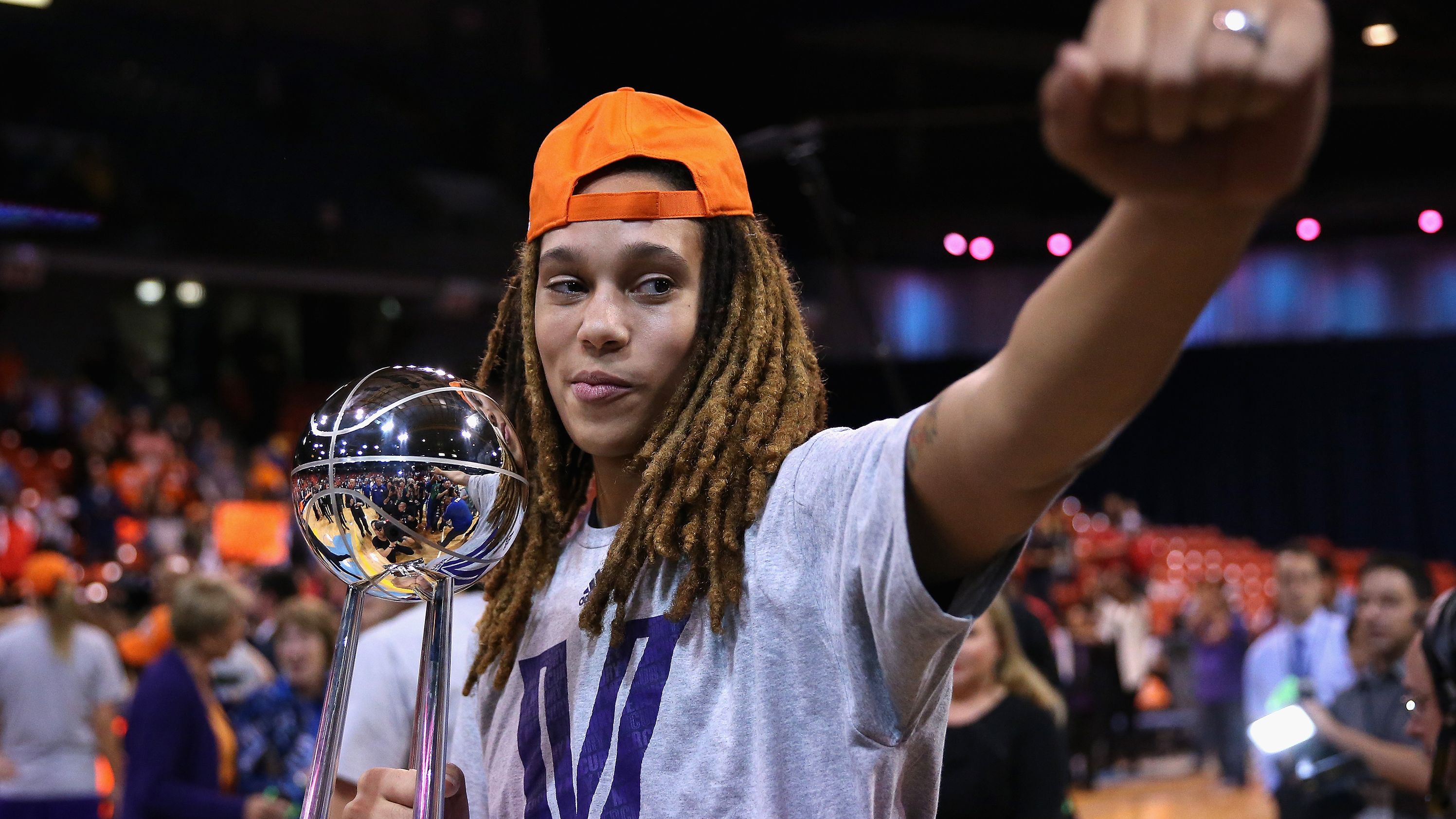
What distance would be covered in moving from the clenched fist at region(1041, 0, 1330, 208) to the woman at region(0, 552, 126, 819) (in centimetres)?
512

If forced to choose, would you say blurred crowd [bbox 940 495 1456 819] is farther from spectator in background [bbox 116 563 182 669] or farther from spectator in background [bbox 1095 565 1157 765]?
spectator in background [bbox 116 563 182 669]

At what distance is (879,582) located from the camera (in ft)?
3.14

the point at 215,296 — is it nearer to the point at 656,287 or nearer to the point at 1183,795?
the point at 1183,795

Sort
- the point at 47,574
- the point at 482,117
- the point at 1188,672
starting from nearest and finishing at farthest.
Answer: the point at 47,574, the point at 1188,672, the point at 482,117

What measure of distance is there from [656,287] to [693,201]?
0.31ft

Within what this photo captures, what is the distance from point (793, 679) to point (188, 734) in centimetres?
352

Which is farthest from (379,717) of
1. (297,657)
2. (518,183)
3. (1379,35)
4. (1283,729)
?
(1379,35)

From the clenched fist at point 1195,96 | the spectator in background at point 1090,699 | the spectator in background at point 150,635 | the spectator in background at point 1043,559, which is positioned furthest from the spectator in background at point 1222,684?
the clenched fist at point 1195,96

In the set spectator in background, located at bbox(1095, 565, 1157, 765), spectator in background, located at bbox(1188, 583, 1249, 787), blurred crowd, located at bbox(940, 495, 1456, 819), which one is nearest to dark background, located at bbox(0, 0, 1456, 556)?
blurred crowd, located at bbox(940, 495, 1456, 819)

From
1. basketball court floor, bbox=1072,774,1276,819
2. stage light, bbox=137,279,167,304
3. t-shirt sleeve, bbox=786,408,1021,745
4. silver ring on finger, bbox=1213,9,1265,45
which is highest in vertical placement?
stage light, bbox=137,279,167,304

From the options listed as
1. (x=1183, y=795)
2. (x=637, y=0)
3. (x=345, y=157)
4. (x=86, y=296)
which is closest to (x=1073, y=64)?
(x=637, y=0)

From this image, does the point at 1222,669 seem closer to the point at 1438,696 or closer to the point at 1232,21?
the point at 1438,696

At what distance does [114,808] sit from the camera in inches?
201

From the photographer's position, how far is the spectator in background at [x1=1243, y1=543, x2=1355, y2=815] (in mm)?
5949
